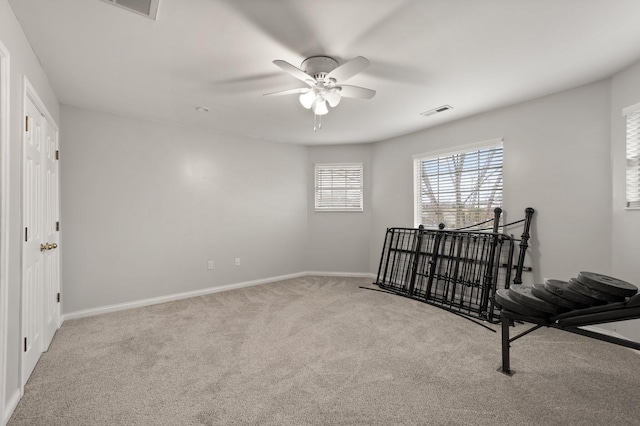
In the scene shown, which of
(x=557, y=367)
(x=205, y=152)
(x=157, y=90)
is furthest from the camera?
(x=205, y=152)

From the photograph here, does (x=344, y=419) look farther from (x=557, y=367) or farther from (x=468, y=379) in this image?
(x=557, y=367)

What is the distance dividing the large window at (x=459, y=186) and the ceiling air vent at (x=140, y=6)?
150 inches

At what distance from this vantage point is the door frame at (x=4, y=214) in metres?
1.73

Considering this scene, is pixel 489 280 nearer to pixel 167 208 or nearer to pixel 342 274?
pixel 342 274

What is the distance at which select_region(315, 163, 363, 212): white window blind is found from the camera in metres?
5.75

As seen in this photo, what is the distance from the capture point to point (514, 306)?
87.9 inches

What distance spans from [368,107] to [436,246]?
2.15 metres

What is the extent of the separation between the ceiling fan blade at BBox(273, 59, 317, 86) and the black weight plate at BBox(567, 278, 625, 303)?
2.43 m

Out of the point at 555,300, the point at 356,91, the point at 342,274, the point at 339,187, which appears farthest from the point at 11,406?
the point at 339,187

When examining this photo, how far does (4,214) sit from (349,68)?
238 cm

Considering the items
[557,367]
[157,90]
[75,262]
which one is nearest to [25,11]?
[157,90]

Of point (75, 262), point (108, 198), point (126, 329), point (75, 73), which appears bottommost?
point (126, 329)

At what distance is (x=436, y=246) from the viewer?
171 inches

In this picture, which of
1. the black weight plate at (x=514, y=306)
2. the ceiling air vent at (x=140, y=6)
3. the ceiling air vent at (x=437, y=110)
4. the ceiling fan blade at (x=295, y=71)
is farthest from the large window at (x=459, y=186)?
the ceiling air vent at (x=140, y=6)
